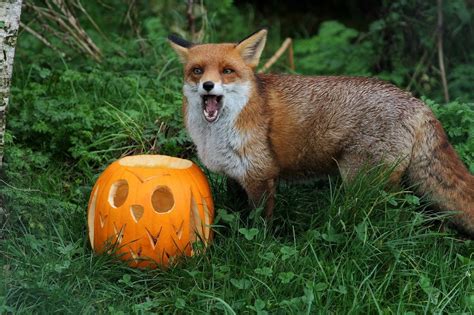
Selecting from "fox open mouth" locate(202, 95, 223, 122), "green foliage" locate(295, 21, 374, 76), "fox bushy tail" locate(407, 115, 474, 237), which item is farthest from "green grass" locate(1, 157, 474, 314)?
"green foliage" locate(295, 21, 374, 76)

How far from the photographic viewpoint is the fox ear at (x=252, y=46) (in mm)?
5359

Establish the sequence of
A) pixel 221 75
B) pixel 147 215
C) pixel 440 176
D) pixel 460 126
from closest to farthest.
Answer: pixel 147 215
pixel 221 75
pixel 440 176
pixel 460 126

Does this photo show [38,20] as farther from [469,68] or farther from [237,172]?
[469,68]

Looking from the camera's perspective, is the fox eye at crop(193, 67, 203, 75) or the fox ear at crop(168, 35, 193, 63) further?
the fox ear at crop(168, 35, 193, 63)

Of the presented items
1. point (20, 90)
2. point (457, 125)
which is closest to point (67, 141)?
point (20, 90)

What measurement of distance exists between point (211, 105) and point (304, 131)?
728mm

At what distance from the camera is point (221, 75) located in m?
5.21

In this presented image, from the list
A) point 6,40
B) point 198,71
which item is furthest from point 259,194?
point 6,40

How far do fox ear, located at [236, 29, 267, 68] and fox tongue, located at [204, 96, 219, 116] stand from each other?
0.37 meters

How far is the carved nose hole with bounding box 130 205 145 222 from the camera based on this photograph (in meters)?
4.98

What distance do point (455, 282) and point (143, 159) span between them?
2075 millimetres

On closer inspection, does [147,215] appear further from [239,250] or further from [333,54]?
[333,54]

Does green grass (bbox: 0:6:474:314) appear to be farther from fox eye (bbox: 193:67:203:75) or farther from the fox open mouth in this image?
fox eye (bbox: 193:67:203:75)

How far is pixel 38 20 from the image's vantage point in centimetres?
812
